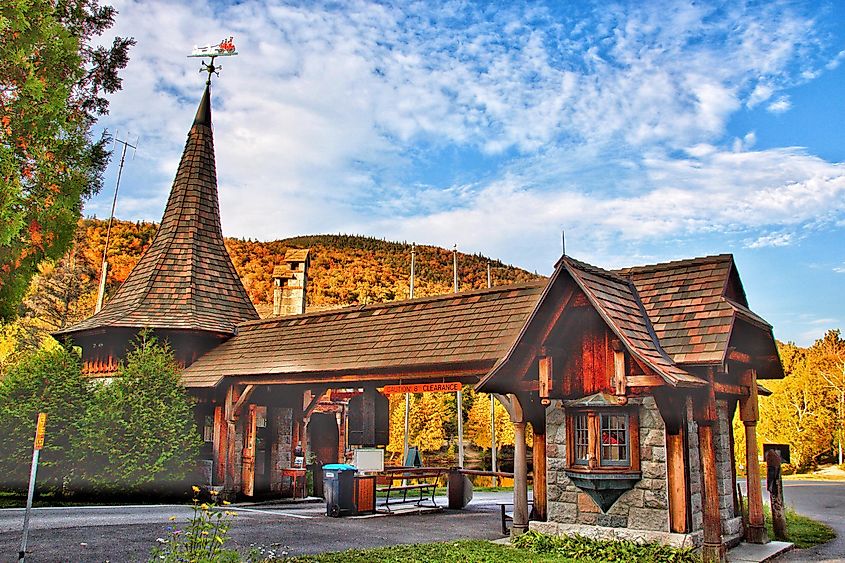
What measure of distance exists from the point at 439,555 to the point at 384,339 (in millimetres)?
6144

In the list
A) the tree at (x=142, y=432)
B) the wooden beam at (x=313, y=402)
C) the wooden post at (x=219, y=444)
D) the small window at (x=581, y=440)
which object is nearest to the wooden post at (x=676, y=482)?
the small window at (x=581, y=440)

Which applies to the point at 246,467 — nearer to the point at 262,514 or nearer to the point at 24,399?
the point at 262,514

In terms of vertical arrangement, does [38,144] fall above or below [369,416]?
above

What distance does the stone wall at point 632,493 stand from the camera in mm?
9227

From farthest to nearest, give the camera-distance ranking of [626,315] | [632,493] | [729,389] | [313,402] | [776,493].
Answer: [313,402] < [776,493] < [729,389] < [626,315] < [632,493]

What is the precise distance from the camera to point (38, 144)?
32.0ft

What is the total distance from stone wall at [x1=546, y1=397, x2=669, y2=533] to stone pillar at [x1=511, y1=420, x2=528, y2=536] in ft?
2.34

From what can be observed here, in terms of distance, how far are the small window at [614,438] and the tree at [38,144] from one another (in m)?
7.82

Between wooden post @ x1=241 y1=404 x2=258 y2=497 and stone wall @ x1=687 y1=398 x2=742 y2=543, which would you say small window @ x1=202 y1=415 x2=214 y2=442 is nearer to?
wooden post @ x1=241 y1=404 x2=258 y2=497

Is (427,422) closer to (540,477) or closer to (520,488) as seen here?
(520,488)

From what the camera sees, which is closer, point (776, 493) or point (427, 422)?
point (776, 493)

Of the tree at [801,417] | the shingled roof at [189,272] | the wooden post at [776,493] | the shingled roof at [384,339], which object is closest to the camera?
the wooden post at [776,493]

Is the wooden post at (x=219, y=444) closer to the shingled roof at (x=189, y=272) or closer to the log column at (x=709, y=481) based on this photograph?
the shingled roof at (x=189, y=272)

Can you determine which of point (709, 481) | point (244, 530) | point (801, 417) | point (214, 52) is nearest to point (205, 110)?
point (214, 52)
